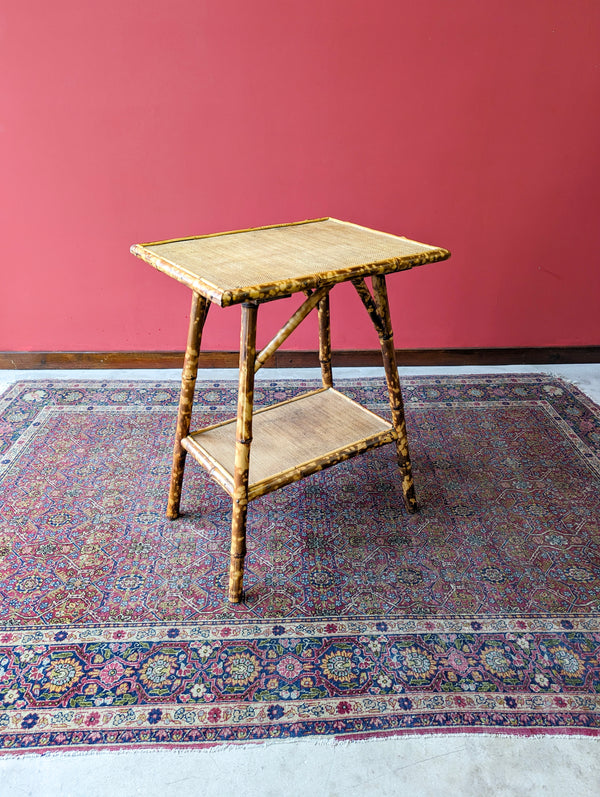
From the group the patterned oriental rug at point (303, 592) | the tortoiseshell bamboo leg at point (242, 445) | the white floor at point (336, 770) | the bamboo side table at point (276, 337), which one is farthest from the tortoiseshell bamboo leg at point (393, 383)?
the white floor at point (336, 770)

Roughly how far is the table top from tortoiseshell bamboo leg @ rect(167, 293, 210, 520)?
0.17m

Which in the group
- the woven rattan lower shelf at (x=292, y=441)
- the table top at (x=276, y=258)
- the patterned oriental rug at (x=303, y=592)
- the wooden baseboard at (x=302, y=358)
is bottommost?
the patterned oriental rug at (x=303, y=592)

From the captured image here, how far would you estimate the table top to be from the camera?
58.9 inches

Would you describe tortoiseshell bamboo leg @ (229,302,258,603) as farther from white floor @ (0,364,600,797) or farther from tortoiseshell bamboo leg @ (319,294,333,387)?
tortoiseshell bamboo leg @ (319,294,333,387)

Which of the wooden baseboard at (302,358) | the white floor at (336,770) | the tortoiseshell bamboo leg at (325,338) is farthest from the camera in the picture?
the wooden baseboard at (302,358)

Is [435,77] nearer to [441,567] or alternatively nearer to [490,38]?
[490,38]

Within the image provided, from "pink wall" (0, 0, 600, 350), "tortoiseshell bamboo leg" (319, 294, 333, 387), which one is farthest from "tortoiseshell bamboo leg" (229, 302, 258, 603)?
"pink wall" (0, 0, 600, 350)

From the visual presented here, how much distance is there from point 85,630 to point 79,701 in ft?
0.74

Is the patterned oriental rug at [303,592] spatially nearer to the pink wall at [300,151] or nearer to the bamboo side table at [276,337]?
the bamboo side table at [276,337]

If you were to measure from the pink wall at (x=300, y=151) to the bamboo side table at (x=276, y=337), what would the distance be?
92 centimetres

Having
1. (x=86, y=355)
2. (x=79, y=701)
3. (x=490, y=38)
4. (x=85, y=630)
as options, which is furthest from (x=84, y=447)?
(x=490, y=38)

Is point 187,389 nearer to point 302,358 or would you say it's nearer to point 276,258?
point 276,258

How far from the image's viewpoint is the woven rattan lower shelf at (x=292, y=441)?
184cm

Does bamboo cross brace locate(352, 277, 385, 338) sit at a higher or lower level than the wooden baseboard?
higher
